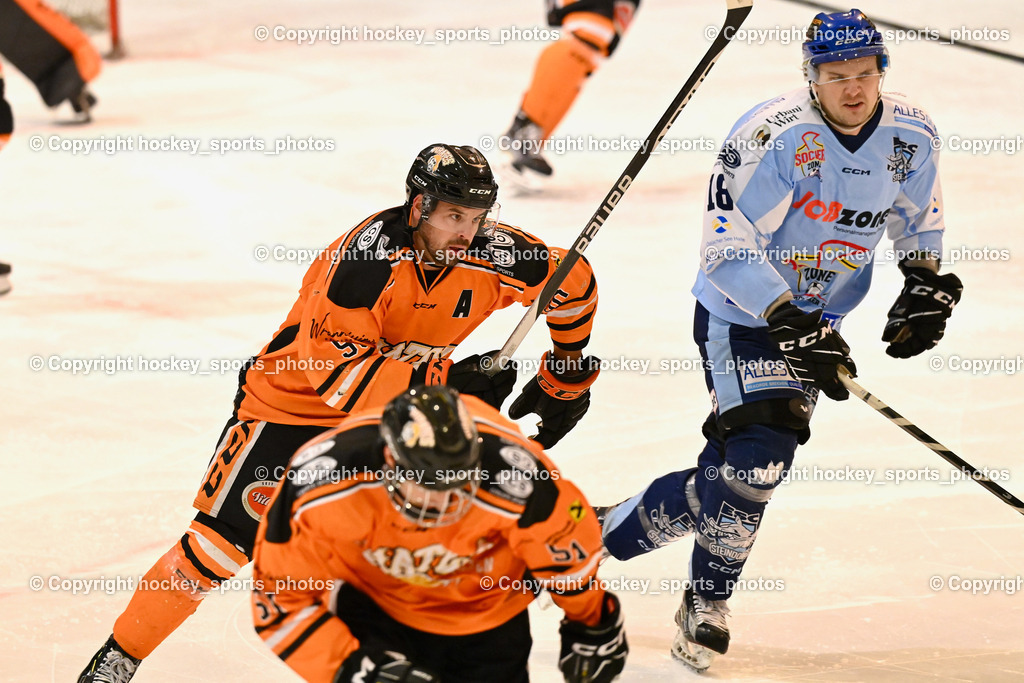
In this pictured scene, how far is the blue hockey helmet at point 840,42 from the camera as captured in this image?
9.37 feet

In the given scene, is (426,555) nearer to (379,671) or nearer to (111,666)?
(379,671)

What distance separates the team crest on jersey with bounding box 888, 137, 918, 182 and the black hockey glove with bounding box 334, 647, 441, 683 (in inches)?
65.2

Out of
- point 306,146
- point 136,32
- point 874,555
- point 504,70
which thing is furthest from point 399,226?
point 136,32

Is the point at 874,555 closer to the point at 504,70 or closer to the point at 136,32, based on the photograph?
the point at 504,70

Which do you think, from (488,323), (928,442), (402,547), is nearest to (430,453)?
(402,547)

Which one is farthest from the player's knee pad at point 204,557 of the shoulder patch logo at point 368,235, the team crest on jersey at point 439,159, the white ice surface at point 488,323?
the team crest on jersey at point 439,159

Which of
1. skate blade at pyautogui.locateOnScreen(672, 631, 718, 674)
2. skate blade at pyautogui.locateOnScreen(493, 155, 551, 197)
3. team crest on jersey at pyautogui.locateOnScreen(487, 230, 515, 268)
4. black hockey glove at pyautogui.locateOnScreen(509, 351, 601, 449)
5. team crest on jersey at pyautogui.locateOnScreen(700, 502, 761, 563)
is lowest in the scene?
skate blade at pyautogui.locateOnScreen(493, 155, 551, 197)

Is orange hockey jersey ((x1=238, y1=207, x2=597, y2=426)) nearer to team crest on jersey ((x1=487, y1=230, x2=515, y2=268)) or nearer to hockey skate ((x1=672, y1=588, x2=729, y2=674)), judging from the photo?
team crest on jersey ((x1=487, y1=230, x2=515, y2=268))

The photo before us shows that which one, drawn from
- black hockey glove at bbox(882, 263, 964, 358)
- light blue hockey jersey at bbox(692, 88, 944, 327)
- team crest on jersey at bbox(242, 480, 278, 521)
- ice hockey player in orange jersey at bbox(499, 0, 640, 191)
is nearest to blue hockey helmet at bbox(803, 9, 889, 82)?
light blue hockey jersey at bbox(692, 88, 944, 327)

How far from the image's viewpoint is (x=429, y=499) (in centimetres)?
210

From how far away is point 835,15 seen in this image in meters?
2.94

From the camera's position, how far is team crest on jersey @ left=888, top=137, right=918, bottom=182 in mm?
2967

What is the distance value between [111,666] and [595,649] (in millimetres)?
1167

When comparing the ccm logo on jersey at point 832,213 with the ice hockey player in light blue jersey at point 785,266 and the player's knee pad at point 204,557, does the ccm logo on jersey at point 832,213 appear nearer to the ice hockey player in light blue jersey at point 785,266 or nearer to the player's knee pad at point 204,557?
the ice hockey player in light blue jersey at point 785,266
